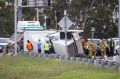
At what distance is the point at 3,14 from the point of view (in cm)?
8569

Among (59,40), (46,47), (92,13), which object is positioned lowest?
(46,47)

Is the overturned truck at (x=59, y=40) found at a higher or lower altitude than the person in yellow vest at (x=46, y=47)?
higher

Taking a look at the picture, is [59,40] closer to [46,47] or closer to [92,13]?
[46,47]

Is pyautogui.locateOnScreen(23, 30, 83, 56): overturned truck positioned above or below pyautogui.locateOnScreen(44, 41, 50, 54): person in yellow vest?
above

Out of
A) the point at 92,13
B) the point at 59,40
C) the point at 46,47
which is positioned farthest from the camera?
the point at 92,13

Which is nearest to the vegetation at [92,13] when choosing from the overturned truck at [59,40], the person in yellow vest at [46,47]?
the overturned truck at [59,40]

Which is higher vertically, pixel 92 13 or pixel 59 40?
pixel 92 13

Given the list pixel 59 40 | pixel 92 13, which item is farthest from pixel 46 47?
pixel 92 13

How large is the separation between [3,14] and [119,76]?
6786 centimetres

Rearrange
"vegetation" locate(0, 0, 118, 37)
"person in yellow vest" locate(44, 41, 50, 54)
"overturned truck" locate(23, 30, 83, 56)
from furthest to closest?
"vegetation" locate(0, 0, 118, 37), "person in yellow vest" locate(44, 41, 50, 54), "overturned truck" locate(23, 30, 83, 56)

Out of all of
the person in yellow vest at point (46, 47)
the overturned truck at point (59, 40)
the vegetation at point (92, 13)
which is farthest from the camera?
the vegetation at point (92, 13)

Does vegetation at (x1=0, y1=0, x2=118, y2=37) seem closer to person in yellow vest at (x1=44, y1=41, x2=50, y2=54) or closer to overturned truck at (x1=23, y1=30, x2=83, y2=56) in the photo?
overturned truck at (x1=23, y1=30, x2=83, y2=56)

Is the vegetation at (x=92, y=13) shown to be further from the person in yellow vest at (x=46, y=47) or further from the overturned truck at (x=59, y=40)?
the person in yellow vest at (x=46, y=47)

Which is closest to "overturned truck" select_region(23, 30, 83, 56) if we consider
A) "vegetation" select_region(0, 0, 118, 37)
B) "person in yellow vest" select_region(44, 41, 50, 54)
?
"person in yellow vest" select_region(44, 41, 50, 54)
